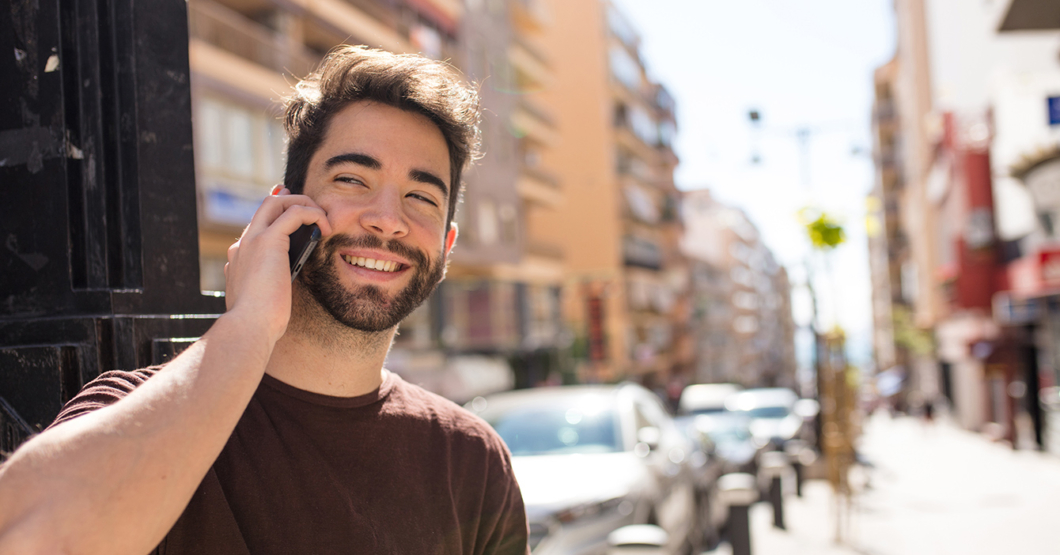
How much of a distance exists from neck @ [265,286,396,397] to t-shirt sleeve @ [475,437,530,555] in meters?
0.40

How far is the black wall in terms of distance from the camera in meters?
1.62

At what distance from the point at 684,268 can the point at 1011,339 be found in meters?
43.9

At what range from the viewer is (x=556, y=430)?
7.04 m

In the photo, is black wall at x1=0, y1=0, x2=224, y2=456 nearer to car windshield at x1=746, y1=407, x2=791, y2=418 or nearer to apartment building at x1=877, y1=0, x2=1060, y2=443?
apartment building at x1=877, y1=0, x2=1060, y2=443

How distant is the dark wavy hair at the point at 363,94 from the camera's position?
200 centimetres

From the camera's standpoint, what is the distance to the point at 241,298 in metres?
1.43

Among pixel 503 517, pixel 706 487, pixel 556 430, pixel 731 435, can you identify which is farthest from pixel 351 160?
pixel 731 435

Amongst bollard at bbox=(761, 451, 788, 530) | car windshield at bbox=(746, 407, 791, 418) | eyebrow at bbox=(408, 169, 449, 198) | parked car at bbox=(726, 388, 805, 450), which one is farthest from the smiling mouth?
car windshield at bbox=(746, 407, 791, 418)

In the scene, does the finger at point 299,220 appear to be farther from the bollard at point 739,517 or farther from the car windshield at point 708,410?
the car windshield at point 708,410

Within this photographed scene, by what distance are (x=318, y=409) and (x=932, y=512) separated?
1172cm

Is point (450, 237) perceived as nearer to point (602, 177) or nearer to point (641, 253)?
point (602, 177)

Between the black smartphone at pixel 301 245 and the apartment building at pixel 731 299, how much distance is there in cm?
4680

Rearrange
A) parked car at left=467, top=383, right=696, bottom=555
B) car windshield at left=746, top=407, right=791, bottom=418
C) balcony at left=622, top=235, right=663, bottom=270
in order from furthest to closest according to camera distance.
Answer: balcony at left=622, top=235, right=663, bottom=270 < car windshield at left=746, top=407, right=791, bottom=418 < parked car at left=467, top=383, right=696, bottom=555

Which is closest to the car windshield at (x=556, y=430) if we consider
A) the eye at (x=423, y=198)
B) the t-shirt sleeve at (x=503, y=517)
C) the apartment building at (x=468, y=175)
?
the t-shirt sleeve at (x=503, y=517)
